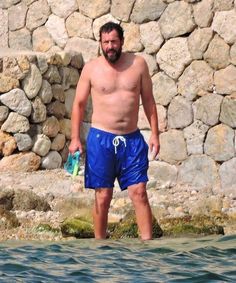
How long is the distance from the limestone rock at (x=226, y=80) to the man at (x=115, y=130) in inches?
117

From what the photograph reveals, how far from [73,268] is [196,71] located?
483 centimetres

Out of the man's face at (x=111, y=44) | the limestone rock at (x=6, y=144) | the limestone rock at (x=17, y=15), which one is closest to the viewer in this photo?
the man's face at (x=111, y=44)

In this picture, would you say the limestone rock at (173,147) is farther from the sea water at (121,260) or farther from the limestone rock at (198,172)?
the sea water at (121,260)

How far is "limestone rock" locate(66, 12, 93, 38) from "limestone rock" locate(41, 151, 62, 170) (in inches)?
59.6

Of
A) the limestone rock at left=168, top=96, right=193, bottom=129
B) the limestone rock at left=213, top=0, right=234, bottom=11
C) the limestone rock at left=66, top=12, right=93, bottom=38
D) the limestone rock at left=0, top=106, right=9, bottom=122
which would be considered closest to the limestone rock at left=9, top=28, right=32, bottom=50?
the limestone rock at left=66, top=12, right=93, bottom=38

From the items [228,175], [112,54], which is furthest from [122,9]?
[112,54]

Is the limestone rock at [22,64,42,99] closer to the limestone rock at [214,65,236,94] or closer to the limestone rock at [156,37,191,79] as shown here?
the limestone rock at [156,37,191,79]

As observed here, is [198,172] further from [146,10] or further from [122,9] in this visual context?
[122,9]

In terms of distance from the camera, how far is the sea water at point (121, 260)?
684cm

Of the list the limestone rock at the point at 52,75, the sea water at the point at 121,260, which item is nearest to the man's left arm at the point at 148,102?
the sea water at the point at 121,260

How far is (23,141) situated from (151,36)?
187 cm

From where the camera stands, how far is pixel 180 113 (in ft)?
38.2

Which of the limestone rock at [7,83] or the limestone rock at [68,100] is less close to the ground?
the limestone rock at [7,83]

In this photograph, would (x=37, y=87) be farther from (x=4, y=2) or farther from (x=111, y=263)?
(x=111, y=263)
